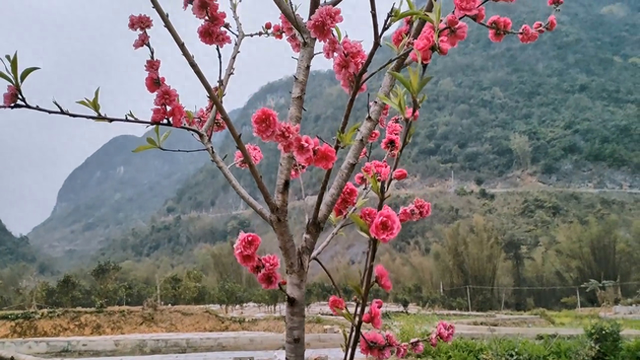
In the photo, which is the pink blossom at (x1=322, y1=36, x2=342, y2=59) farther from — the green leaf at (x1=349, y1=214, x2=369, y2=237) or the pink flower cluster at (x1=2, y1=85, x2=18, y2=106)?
the pink flower cluster at (x1=2, y1=85, x2=18, y2=106)

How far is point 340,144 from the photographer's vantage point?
2.51 feet

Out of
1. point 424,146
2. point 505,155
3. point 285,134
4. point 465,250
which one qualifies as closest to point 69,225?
point 424,146

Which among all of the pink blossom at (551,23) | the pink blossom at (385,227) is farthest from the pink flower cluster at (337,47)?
the pink blossom at (551,23)

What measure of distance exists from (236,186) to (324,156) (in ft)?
0.48

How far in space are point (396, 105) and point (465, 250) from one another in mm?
8798

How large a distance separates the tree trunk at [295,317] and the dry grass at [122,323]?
5.26 m

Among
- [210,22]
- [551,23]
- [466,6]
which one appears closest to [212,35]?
[210,22]

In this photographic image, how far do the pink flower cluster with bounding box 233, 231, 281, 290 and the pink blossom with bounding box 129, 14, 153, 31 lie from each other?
0.50m

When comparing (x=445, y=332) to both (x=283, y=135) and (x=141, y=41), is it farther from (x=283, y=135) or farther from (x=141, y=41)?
(x=141, y=41)

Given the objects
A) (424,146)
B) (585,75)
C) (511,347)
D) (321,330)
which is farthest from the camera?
(585,75)

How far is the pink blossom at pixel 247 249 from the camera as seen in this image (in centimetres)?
81

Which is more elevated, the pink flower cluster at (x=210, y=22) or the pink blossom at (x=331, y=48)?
the pink flower cluster at (x=210, y=22)

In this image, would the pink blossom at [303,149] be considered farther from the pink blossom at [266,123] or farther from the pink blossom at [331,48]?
the pink blossom at [331,48]

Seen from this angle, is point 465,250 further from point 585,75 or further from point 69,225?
point 69,225
